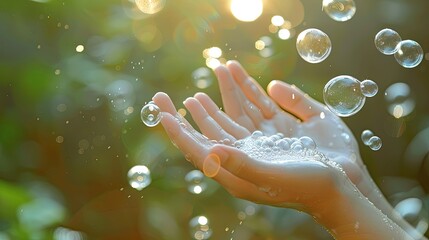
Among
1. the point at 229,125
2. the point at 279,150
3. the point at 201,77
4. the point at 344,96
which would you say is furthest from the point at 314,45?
the point at 201,77

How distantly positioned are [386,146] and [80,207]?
3.08ft

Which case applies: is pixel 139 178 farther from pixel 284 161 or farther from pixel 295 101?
pixel 284 161

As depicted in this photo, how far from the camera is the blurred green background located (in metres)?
1.84

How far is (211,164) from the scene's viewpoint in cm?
94

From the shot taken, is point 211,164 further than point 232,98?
No

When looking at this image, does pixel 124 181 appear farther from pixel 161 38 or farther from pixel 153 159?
pixel 161 38

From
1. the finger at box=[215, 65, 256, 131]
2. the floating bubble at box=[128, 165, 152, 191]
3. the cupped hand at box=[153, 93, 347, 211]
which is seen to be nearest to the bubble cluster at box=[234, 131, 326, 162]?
the cupped hand at box=[153, 93, 347, 211]

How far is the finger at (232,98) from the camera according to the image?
130 cm

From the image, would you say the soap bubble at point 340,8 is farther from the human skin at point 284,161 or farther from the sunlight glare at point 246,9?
the sunlight glare at point 246,9

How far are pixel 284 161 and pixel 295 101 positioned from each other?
0.40 metres

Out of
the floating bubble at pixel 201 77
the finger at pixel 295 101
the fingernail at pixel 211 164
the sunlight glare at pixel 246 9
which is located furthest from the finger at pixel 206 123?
the sunlight glare at pixel 246 9

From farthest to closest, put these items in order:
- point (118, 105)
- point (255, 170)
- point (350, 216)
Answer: point (118, 105) → point (350, 216) → point (255, 170)

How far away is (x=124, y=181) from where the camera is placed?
1991mm

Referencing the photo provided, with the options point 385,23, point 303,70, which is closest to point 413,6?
point 385,23
